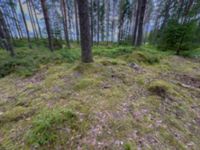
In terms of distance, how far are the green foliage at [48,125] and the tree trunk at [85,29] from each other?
3089 mm

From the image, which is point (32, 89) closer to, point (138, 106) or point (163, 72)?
point (138, 106)

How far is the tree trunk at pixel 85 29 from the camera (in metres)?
4.78

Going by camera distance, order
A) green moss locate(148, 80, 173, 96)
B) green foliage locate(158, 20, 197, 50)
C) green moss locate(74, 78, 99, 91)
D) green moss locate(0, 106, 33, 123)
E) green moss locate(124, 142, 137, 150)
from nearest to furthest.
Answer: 1. green moss locate(124, 142, 137, 150)
2. green moss locate(0, 106, 33, 123)
3. green moss locate(148, 80, 173, 96)
4. green moss locate(74, 78, 99, 91)
5. green foliage locate(158, 20, 197, 50)

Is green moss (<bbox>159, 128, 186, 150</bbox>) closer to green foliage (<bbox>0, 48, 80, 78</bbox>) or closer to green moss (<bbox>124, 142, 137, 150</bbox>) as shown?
green moss (<bbox>124, 142, 137, 150</bbox>)

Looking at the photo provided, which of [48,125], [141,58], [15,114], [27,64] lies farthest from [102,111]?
[27,64]

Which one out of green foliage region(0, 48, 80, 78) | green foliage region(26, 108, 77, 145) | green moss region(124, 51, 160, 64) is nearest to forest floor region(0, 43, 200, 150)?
green foliage region(26, 108, 77, 145)

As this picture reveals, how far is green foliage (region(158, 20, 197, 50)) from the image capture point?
26.1ft

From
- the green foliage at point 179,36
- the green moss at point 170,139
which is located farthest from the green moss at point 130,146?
the green foliage at point 179,36

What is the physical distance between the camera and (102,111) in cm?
314

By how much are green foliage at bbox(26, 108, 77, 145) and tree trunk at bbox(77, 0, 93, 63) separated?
3.09m

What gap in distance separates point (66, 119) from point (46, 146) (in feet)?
2.01

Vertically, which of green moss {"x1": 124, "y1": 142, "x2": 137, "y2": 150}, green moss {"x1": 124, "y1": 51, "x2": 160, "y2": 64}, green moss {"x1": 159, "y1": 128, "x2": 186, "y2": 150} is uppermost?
green moss {"x1": 124, "y1": 51, "x2": 160, "y2": 64}

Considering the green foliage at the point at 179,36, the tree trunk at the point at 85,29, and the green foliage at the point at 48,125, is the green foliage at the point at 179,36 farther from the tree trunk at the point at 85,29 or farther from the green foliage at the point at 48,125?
the green foliage at the point at 48,125

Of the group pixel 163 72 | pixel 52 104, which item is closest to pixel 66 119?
pixel 52 104
